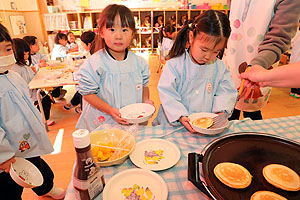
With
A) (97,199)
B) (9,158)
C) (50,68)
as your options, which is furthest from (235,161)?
(50,68)

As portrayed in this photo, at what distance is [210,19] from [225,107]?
54 cm

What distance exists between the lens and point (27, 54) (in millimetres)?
2691

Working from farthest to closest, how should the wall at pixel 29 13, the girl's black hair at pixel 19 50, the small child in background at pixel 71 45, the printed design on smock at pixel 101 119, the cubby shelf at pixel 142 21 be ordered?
the cubby shelf at pixel 142 21, the wall at pixel 29 13, the small child in background at pixel 71 45, the girl's black hair at pixel 19 50, the printed design on smock at pixel 101 119

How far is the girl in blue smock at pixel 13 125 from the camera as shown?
1.06 metres

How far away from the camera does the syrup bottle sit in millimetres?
507

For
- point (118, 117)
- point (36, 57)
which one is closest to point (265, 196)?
point (118, 117)

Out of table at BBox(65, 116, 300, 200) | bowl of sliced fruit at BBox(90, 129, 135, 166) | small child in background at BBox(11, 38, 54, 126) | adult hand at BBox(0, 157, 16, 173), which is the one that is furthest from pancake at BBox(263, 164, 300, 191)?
small child in background at BBox(11, 38, 54, 126)

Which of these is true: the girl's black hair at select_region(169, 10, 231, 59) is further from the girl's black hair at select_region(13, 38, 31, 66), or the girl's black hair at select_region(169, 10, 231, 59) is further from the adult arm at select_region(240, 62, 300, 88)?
the girl's black hair at select_region(13, 38, 31, 66)

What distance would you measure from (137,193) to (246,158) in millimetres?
425

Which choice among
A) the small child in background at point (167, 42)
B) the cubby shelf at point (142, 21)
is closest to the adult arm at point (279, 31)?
the small child in background at point (167, 42)

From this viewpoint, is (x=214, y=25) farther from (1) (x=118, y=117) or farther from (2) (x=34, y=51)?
(2) (x=34, y=51)

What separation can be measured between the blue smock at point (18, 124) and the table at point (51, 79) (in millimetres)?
1194

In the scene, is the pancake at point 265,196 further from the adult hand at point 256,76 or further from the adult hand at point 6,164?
the adult hand at point 6,164

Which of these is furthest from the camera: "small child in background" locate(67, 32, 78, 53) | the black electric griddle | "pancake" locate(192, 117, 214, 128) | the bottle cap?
"small child in background" locate(67, 32, 78, 53)
